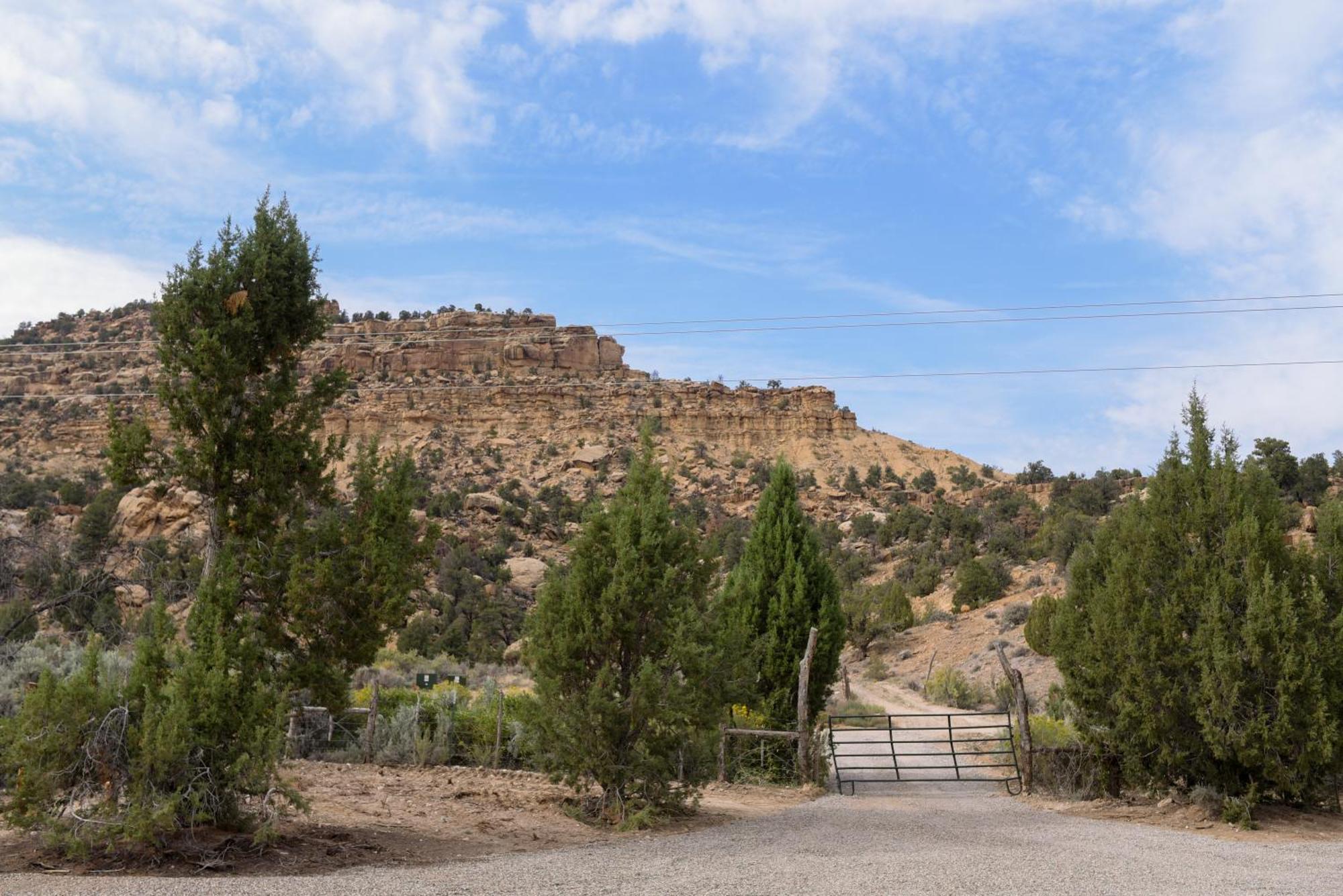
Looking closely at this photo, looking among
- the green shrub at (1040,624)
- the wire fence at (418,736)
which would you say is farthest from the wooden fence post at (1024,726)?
the green shrub at (1040,624)

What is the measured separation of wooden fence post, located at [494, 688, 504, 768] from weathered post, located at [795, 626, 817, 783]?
443 centimetres

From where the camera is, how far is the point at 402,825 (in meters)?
10.4

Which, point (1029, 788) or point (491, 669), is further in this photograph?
point (491, 669)

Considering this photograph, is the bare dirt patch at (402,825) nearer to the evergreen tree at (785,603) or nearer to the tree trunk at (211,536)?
the evergreen tree at (785,603)

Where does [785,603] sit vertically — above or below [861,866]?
above

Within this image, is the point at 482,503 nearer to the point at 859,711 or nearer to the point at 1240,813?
the point at 859,711

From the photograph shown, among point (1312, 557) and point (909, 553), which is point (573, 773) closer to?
point (1312, 557)

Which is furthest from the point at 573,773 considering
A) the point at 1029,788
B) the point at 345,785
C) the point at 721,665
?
the point at 1029,788

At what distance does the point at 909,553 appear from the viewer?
162ft

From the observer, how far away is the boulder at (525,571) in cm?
4122

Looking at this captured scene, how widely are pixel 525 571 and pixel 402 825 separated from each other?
32.6 m

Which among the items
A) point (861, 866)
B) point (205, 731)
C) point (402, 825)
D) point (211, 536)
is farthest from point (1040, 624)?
point (205, 731)

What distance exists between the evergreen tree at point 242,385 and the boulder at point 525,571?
30.5m

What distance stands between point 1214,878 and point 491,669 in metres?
22.5
